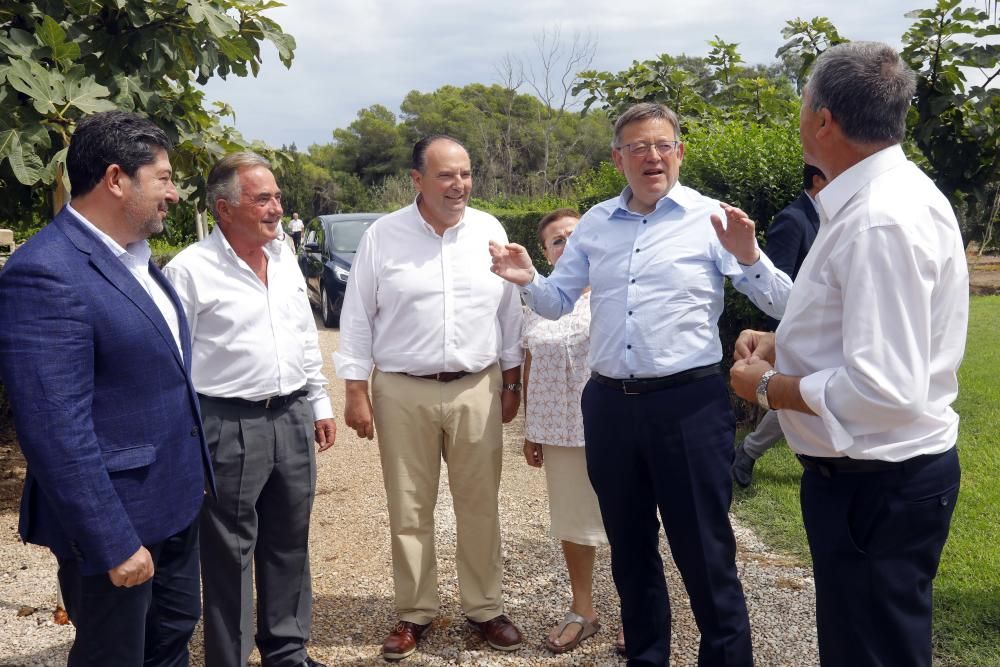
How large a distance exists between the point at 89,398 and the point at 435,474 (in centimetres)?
203

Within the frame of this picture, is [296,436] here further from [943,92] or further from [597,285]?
[943,92]

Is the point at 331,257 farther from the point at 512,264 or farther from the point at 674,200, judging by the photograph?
the point at 674,200

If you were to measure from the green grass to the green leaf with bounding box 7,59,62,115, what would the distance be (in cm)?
448

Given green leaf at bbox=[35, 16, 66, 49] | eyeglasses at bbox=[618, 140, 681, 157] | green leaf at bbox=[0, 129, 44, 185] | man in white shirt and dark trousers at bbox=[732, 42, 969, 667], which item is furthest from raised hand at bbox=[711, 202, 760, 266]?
green leaf at bbox=[35, 16, 66, 49]

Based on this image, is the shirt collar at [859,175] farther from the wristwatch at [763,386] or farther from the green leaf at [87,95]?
the green leaf at [87,95]

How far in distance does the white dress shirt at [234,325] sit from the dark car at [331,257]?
995cm

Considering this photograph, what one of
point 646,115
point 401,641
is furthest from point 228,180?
point 401,641

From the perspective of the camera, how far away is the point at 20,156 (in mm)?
4066

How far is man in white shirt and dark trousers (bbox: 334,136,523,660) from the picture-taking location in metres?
3.98

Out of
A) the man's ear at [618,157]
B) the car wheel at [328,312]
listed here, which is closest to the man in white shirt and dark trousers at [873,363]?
the man's ear at [618,157]

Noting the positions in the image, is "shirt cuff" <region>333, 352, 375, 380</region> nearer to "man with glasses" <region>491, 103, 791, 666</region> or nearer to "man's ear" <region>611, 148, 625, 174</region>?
"man with glasses" <region>491, 103, 791, 666</region>

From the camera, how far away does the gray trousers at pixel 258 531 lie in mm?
3496

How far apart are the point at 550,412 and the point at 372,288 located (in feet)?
3.32

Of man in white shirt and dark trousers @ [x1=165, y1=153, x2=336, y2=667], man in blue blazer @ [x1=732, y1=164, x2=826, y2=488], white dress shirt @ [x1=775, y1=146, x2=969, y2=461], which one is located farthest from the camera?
man in blue blazer @ [x1=732, y1=164, x2=826, y2=488]
